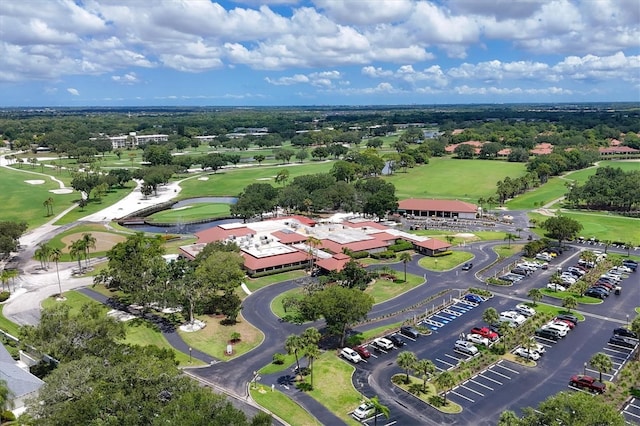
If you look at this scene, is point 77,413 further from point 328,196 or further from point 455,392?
point 328,196

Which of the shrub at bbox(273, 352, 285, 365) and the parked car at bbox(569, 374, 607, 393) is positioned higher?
the parked car at bbox(569, 374, 607, 393)

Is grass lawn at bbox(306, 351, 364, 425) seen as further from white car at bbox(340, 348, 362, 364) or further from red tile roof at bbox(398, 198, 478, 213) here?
red tile roof at bbox(398, 198, 478, 213)

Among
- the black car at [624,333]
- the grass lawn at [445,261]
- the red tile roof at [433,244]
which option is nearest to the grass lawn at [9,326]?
the grass lawn at [445,261]

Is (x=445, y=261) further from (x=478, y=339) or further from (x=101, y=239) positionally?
(x=101, y=239)

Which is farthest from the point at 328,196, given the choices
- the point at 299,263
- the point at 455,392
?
the point at 455,392

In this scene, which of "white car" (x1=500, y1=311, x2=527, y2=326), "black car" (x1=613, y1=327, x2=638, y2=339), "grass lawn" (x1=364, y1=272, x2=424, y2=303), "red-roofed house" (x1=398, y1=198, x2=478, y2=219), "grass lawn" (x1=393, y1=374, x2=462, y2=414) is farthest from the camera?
"red-roofed house" (x1=398, y1=198, x2=478, y2=219)

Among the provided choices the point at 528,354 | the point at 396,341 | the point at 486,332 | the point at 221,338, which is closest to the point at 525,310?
the point at 486,332

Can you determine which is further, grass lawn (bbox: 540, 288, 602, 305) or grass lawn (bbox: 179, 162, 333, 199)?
grass lawn (bbox: 179, 162, 333, 199)

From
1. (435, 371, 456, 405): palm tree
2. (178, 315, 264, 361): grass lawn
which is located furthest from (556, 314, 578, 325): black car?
(178, 315, 264, 361): grass lawn
